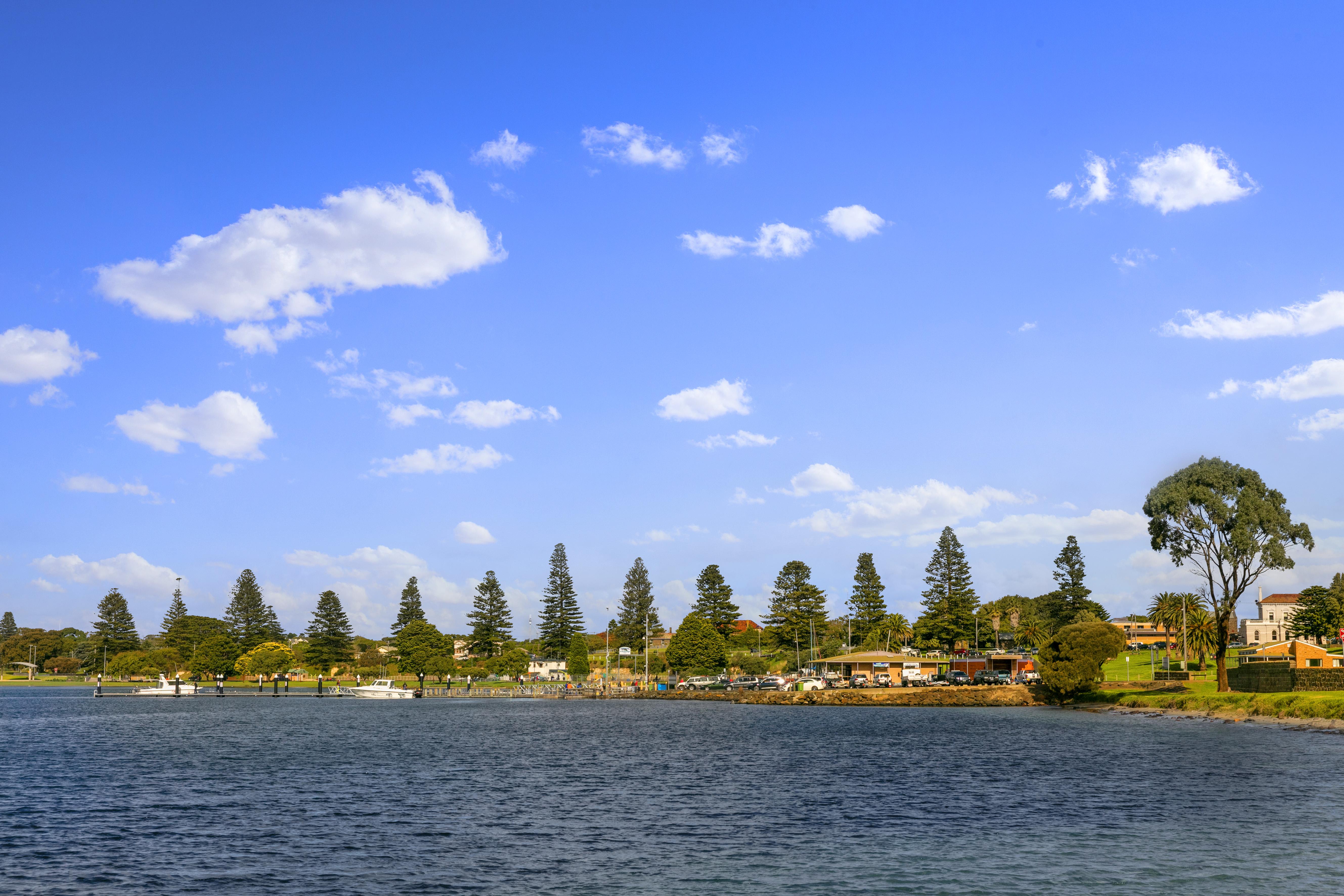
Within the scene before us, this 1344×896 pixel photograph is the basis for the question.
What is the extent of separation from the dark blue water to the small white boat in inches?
3554

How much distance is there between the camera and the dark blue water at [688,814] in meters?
28.5

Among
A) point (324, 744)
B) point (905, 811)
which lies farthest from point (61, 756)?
point (905, 811)

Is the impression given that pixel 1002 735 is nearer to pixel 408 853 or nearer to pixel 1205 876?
pixel 1205 876

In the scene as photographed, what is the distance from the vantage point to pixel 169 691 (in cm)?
17800

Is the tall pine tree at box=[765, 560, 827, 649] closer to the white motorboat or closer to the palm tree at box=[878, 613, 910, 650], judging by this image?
the palm tree at box=[878, 613, 910, 650]

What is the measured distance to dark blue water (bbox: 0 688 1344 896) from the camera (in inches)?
1123

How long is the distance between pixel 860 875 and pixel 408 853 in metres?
14.6

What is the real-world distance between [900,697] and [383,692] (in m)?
90.9

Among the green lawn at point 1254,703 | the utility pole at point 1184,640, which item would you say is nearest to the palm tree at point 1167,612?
the utility pole at point 1184,640

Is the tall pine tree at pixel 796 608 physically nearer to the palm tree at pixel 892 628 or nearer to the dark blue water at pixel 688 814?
the palm tree at pixel 892 628

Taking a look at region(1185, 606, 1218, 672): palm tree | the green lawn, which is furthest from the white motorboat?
region(1185, 606, 1218, 672): palm tree

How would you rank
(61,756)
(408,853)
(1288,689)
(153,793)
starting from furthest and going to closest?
(1288,689)
(61,756)
(153,793)
(408,853)

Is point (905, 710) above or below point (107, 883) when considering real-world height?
below

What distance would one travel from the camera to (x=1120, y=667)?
161125mm
